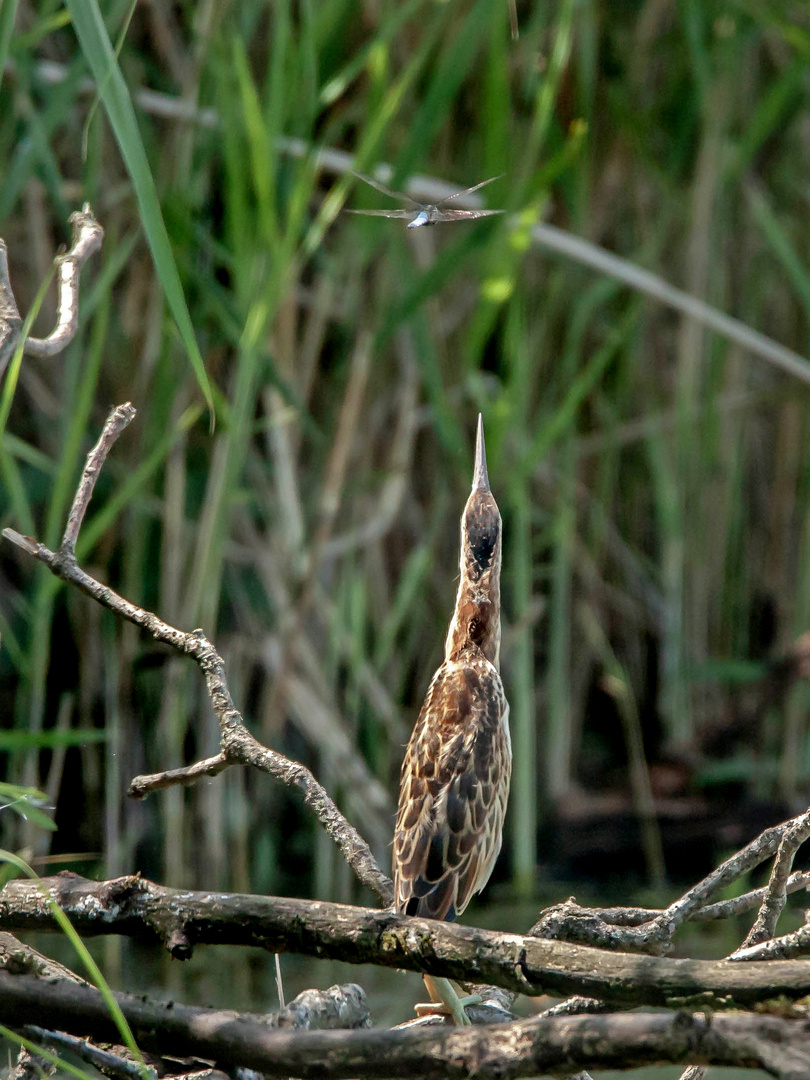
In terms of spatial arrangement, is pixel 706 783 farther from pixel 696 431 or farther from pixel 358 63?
pixel 358 63

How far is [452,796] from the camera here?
2371 mm

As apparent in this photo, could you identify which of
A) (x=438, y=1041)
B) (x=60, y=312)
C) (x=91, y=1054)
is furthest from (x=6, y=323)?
(x=438, y=1041)

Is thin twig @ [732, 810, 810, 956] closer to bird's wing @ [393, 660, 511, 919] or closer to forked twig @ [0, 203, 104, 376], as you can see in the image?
bird's wing @ [393, 660, 511, 919]

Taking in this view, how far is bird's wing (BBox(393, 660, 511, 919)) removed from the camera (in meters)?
2.31

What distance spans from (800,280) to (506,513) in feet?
4.02

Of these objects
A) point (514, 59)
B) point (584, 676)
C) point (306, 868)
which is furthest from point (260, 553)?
point (514, 59)

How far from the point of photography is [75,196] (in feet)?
13.3

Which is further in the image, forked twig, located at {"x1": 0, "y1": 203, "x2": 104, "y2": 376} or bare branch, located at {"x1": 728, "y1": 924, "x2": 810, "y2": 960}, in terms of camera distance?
forked twig, located at {"x1": 0, "y1": 203, "x2": 104, "y2": 376}

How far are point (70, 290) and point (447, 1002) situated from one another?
3.88ft

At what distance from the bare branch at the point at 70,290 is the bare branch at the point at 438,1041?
2.54ft

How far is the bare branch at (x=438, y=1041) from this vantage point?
3.94 ft

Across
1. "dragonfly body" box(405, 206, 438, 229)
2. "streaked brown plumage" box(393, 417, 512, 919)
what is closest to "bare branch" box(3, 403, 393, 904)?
"streaked brown plumage" box(393, 417, 512, 919)

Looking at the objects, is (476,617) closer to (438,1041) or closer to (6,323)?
(6,323)

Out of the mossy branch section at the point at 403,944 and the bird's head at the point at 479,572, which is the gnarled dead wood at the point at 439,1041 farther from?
the bird's head at the point at 479,572
